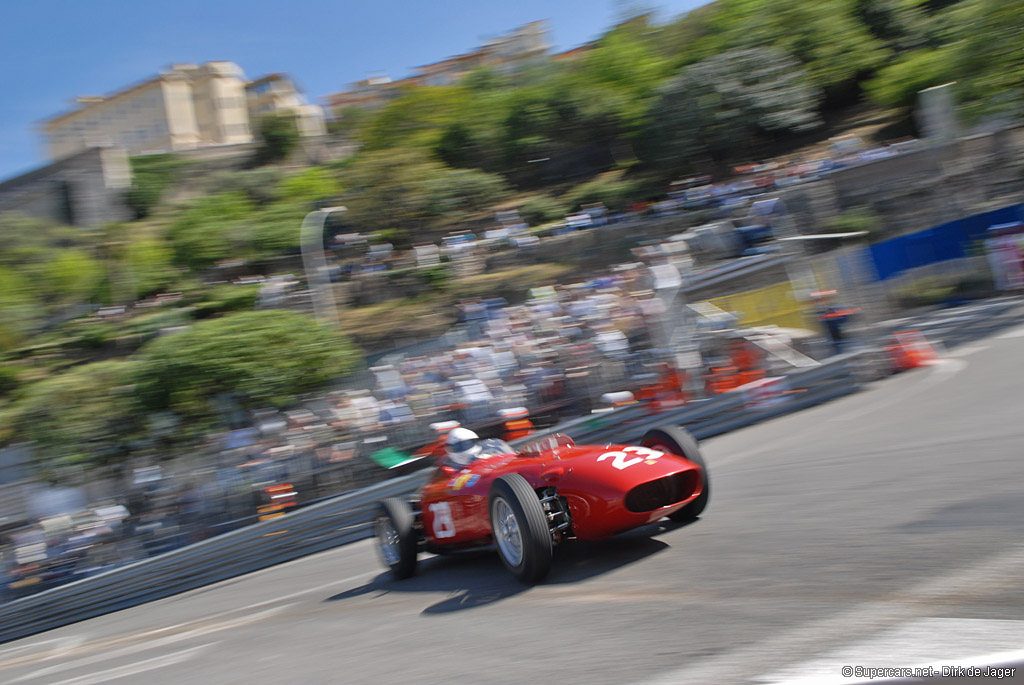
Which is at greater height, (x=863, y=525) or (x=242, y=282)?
(x=242, y=282)

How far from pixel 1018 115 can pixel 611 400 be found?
47.3 ft

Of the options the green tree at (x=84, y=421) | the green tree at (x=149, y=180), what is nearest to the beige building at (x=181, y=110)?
the green tree at (x=149, y=180)

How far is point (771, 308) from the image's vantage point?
445 inches

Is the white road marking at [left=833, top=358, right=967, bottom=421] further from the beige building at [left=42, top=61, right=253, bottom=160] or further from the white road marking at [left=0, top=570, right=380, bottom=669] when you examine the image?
the beige building at [left=42, top=61, right=253, bottom=160]

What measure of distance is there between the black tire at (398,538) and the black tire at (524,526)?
5.46 feet

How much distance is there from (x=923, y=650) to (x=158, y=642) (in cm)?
680

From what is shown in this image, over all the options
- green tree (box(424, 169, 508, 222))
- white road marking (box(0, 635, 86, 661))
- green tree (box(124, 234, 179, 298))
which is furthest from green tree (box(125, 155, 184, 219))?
white road marking (box(0, 635, 86, 661))

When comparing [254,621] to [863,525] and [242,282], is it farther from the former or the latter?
[242,282]

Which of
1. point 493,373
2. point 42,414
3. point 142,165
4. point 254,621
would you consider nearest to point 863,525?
point 254,621

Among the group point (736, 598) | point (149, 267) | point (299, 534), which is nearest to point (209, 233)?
point (149, 267)

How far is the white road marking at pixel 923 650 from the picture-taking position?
115 inches

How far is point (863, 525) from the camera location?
5.01 meters

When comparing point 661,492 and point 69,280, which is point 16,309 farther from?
point 661,492

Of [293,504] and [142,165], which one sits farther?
[142,165]
